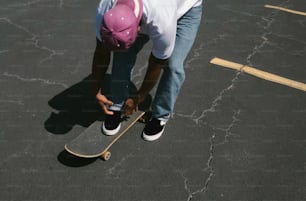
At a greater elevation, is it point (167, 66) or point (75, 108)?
point (167, 66)

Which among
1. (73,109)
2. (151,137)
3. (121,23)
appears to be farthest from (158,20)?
(73,109)

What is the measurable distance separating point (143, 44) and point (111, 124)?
2.50 ft

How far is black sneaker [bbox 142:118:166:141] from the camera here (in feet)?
10.9

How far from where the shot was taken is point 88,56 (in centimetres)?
455

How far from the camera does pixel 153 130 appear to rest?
334 centimetres

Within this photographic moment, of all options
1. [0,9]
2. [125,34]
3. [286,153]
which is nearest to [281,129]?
[286,153]

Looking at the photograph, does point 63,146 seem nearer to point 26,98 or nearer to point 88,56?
point 26,98

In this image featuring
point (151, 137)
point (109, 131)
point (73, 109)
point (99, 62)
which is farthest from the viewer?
point (73, 109)

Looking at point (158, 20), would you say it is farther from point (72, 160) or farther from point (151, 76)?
point (72, 160)

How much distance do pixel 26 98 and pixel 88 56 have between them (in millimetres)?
1052

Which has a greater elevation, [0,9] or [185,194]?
[0,9]

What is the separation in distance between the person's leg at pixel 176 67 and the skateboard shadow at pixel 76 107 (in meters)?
0.47

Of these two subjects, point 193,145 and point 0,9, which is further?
point 0,9

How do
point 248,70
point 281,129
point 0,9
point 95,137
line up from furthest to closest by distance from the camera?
point 0,9 < point 248,70 < point 281,129 < point 95,137
